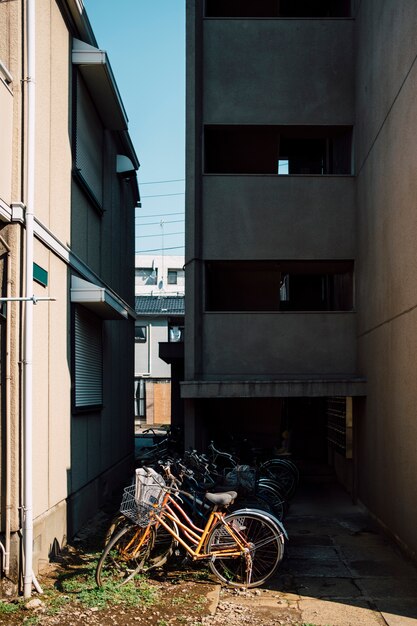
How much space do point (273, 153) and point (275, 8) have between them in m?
2.69

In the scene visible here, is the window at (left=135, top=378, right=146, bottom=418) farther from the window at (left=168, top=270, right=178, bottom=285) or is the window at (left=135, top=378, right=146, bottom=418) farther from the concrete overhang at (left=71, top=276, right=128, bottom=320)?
the concrete overhang at (left=71, top=276, right=128, bottom=320)

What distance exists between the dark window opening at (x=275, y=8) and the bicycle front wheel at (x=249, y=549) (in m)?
9.68

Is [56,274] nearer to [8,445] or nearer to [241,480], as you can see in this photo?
[8,445]

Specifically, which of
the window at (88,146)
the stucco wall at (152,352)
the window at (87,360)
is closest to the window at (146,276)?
the stucco wall at (152,352)

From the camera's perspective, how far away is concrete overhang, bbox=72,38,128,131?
34.1 feet

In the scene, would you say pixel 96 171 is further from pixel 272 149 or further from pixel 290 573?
pixel 290 573

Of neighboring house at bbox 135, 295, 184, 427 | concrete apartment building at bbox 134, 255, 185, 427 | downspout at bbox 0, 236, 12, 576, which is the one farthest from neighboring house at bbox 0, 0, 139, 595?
neighboring house at bbox 135, 295, 184, 427

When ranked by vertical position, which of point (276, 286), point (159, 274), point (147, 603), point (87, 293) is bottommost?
point (147, 603)

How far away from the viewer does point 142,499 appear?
7656 mm

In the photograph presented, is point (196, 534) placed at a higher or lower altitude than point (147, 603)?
higher

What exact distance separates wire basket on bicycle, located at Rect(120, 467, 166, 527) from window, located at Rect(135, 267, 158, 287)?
43.3 meters

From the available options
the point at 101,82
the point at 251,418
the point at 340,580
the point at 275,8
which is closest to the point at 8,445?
the point at 340,580

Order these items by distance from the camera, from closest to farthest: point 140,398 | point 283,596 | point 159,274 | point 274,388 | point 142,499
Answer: point 283,596, point 142,499, point 274,388, point 140,398, point 159,274

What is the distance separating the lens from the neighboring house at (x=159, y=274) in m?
50.3
